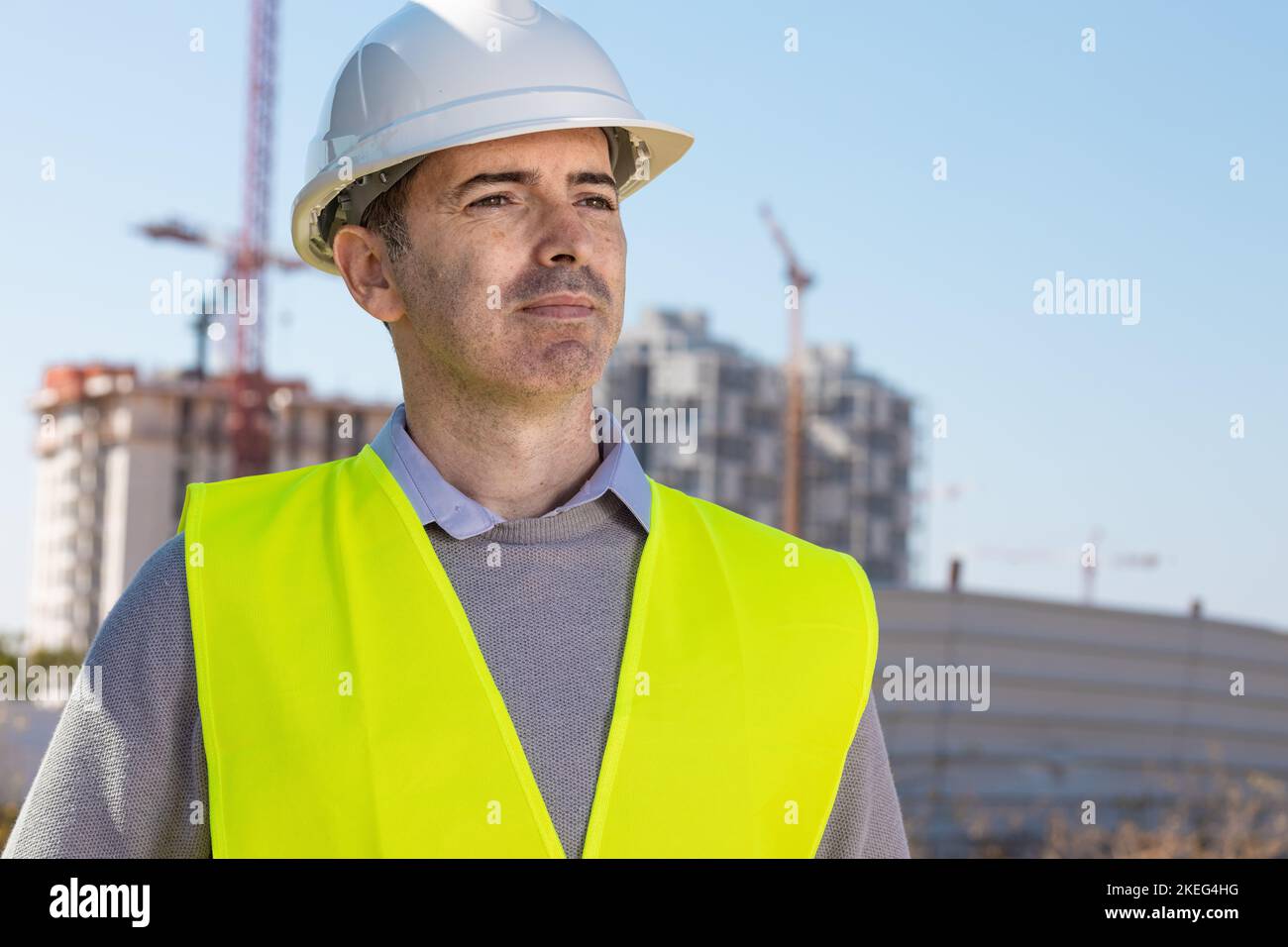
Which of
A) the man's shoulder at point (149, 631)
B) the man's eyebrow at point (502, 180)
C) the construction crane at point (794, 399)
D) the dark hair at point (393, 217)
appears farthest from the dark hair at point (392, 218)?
the construction crane at point (794, 399)

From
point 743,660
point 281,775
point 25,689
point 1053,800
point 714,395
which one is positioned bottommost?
point 1053,800

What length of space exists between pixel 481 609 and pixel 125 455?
67.4 metres

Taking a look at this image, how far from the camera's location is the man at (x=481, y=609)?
6.52 feet

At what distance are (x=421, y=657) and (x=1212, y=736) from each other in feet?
52.9

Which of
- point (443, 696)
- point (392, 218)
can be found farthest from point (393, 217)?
point (443, 696)

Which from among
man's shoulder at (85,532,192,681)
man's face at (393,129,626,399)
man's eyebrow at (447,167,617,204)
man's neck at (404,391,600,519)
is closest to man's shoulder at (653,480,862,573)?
man's neck at (404,391,600,519)

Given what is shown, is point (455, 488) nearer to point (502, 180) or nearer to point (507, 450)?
point (507, 450)

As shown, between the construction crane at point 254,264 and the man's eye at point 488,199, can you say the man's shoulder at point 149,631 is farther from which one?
the construction crane at point 254,264

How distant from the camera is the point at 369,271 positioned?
8.03ft

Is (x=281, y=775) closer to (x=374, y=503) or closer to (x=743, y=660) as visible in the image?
(x=374, y=503)

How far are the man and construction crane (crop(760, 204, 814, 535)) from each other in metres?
15.3

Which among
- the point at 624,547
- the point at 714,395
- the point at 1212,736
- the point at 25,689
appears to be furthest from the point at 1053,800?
the point at 714,395

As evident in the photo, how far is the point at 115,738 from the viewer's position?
2.00 metres

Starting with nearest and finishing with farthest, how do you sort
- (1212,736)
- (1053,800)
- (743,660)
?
1. (743,660)
2. (1053,800)
3. (1212,736)
